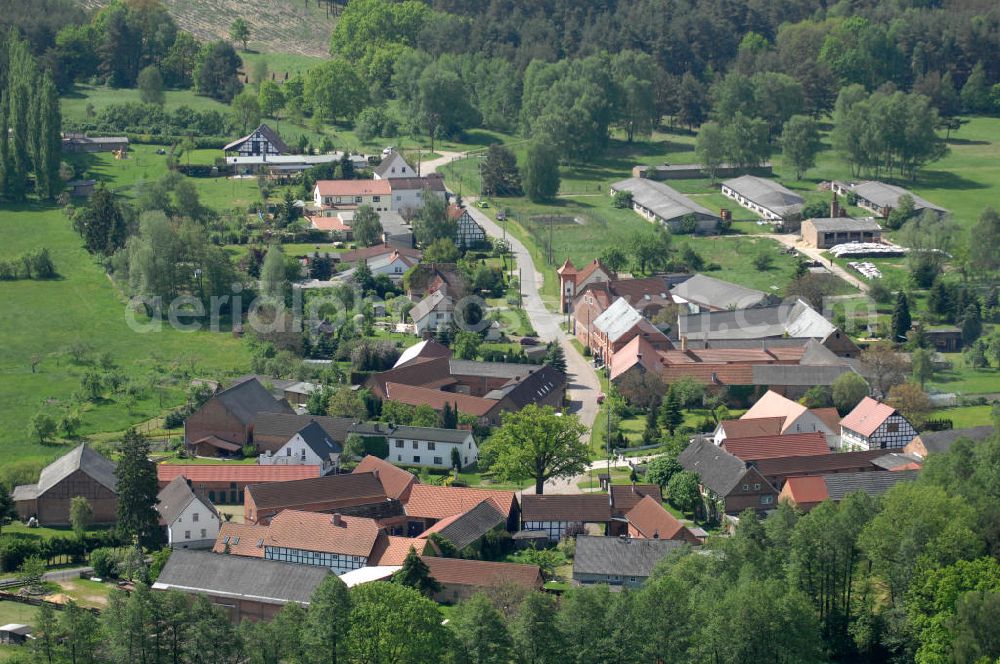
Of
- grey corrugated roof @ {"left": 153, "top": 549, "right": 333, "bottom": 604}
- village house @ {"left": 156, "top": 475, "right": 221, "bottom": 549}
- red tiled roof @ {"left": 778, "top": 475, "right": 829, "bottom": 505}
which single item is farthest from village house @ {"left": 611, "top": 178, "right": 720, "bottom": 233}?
grey corrugated roof @ {"left": 153, "top": 549, "right": 333, "bottom": 604}

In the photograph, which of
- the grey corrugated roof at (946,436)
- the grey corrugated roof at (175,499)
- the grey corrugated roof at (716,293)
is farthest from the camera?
the grey corrugated roof at (716,293)

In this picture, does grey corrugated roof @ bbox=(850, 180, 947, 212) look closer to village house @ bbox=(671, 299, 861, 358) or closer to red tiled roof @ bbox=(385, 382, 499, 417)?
village house @ bbox=(671, 299, 861, 358)

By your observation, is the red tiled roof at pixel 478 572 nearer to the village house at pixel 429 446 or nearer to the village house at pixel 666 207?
the village house at pixel 429 446

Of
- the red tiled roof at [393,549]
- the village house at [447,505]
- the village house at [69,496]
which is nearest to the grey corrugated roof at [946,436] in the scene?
the village house at [447,505]

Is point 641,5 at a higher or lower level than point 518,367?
higher

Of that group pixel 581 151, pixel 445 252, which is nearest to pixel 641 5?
pixel 581 151

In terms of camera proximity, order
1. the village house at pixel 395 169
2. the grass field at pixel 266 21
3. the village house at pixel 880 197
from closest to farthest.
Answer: the village house at pixel 880 197, the village house at pixel 395 169, the grass field at pixel 266 21

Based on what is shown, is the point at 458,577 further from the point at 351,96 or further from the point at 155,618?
the point at 351,96
